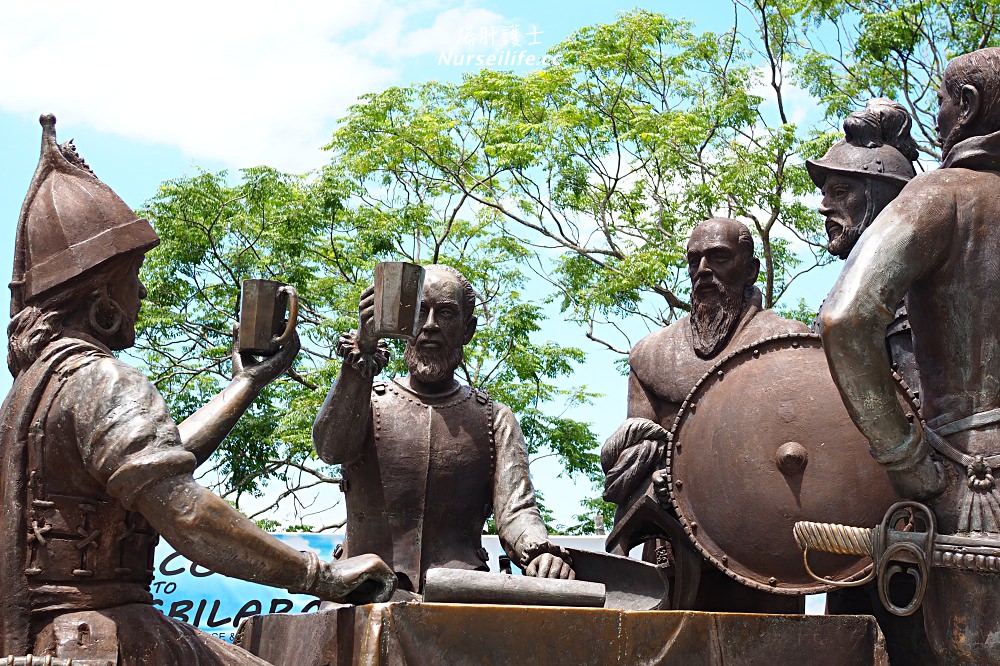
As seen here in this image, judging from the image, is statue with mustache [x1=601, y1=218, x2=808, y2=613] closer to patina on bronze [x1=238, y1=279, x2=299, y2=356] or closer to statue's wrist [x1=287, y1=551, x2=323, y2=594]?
patina on bronze [x1=238, y1=279, x2=299, y2=356]

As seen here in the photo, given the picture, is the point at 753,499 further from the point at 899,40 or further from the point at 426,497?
the point at 899,40

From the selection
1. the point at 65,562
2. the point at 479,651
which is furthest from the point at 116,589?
the point at 479,651

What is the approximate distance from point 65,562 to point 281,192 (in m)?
12.9

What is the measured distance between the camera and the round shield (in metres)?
3.94

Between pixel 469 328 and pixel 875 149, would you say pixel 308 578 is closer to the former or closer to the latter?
pixel 469 328

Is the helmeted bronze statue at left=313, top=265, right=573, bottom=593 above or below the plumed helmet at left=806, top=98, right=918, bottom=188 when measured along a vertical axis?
below

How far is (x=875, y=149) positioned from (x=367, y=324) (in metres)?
2.36

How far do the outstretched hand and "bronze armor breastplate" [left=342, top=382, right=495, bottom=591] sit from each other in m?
0.62

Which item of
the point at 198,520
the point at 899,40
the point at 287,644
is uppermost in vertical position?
the point at 899,40

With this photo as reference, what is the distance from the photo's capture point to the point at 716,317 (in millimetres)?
4895

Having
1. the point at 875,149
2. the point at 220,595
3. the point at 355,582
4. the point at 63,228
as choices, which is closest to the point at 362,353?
the point at 355,582

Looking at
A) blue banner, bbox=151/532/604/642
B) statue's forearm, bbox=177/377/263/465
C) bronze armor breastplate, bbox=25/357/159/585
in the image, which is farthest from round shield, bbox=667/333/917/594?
blue banner, bbox=151/532/604/642

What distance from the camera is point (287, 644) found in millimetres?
3887

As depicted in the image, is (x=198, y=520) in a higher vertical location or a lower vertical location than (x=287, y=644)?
higher
